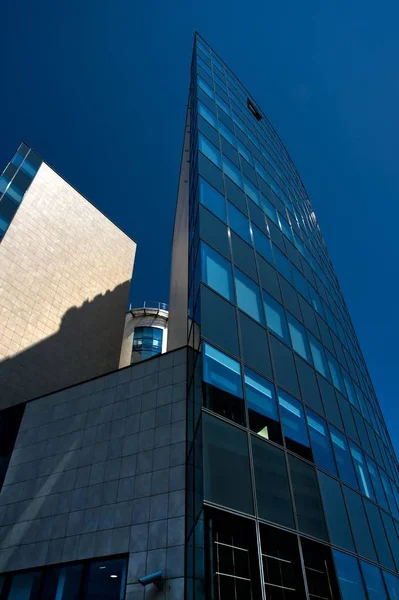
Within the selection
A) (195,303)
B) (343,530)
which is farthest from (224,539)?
(195,303)

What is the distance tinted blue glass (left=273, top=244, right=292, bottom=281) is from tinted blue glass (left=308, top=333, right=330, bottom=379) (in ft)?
10.0

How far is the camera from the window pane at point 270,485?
10.3 m

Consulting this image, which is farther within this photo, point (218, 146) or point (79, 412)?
point (218, 146)

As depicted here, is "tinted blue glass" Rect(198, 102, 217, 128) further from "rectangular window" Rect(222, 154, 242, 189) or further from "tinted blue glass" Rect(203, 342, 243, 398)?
"tinted blue glass" Rect(203, 342, 243, 398)

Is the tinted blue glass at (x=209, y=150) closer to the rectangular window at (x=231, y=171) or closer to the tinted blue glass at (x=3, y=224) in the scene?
the rectangular window at (x=231, y=171)

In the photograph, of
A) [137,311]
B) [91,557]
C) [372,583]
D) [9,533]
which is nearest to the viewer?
[91,557]

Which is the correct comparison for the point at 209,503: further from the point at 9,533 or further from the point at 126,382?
the point at 9,533

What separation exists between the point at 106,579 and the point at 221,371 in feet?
19.6

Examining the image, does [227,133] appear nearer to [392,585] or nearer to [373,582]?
[373,582]

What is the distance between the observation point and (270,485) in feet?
35.4

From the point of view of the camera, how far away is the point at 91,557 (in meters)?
11.3

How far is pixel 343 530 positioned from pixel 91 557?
7.08 m

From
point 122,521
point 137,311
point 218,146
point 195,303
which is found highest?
point 137,311

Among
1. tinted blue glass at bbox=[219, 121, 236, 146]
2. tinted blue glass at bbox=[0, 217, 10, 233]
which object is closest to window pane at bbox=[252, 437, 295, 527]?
tinted blue glass at bbox=[219, 121, 236, 146]
